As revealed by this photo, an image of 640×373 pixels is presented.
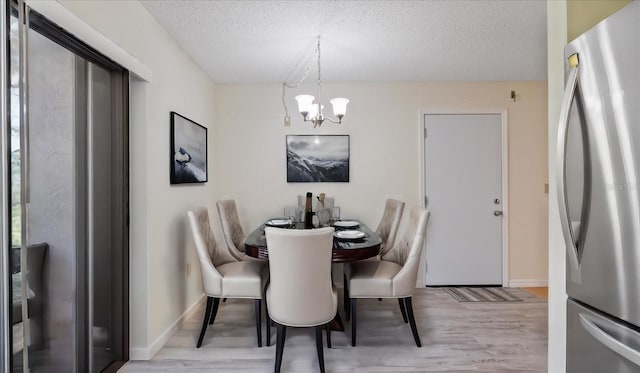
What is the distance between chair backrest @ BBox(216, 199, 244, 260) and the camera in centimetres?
302

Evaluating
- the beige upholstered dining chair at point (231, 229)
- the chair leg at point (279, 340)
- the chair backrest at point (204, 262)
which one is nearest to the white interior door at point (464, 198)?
the beige upholstered dining chair at point (231, 229)

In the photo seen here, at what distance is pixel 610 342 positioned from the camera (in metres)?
0.92

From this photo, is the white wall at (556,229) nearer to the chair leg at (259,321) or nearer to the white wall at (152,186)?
the chair leg at (259,321)

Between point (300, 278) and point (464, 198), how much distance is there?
101 inches

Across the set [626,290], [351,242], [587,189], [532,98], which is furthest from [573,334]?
[532,98]

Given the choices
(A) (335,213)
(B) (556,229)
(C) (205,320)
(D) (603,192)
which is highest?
(D) (603,192)

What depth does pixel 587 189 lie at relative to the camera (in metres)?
0.99

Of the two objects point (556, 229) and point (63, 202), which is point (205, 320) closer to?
point (63, 202)

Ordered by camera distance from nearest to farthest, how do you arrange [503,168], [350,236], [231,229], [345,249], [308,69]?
[345,249]
[350,236]
[231,229]
[308,69]
[503,168]

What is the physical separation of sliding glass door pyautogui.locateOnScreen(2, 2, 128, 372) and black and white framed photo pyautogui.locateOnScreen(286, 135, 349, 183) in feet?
6.14

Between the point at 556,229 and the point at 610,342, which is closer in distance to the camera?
the point at 610,342

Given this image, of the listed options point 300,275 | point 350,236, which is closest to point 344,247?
point 350,236

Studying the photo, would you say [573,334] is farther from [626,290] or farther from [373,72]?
[373,72]

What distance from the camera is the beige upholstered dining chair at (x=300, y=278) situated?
5.93 ft
